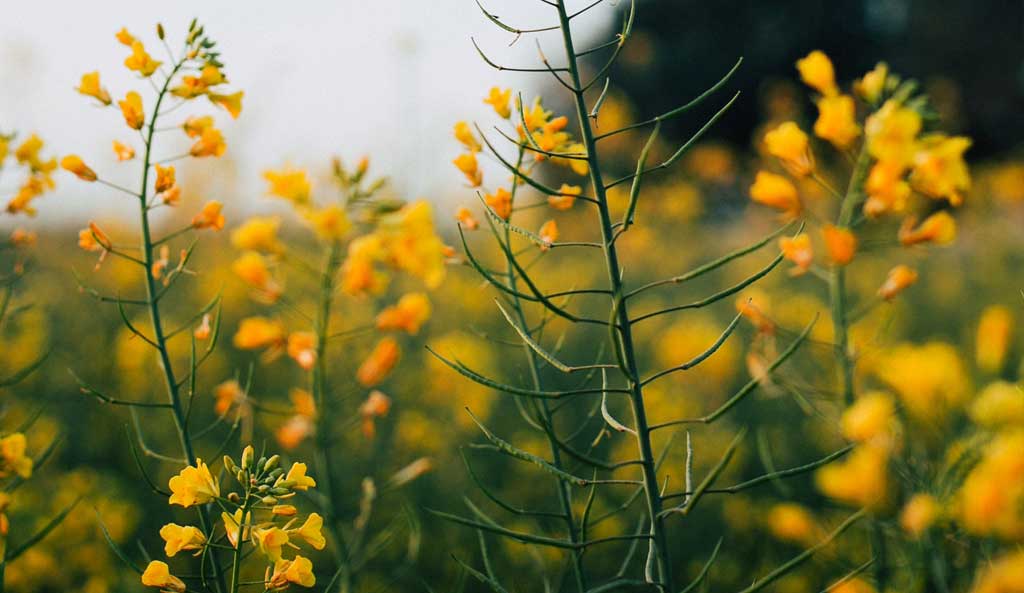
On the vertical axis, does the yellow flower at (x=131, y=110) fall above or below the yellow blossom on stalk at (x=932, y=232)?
above

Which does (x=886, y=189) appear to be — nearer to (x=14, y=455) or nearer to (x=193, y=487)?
(x=193, y=487)

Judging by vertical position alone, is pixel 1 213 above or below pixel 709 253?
above

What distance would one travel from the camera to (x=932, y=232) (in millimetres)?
1670

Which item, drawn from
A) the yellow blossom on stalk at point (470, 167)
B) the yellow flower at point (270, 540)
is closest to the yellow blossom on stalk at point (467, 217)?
the yellow blossom on stalk at point (470, 167)

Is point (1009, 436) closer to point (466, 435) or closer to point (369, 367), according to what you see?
point (369, 367)

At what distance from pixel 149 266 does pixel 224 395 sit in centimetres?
43

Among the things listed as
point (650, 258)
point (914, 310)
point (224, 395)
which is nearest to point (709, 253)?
point (650, 258)

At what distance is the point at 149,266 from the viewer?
59.6 inches

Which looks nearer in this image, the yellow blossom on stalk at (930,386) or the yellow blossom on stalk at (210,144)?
the yellow blossom on stalk at (930,386)

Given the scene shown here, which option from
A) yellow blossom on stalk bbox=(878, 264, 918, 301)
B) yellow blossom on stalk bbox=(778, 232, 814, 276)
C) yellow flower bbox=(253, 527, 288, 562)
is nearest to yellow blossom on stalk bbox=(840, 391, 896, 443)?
yellow blossom on stalk bbox=(778, 232, 814, 276)

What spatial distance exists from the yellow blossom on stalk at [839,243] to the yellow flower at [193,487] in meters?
1.21

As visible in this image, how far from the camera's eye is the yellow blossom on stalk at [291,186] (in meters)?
1.81

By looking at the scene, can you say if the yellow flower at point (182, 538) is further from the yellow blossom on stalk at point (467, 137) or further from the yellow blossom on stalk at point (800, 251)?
the yellow blossom on stalk at point (800, 251)

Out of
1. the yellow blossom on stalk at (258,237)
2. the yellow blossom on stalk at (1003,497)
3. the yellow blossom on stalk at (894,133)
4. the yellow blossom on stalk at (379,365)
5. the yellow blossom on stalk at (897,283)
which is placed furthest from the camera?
the yellow blossom on stalk at (379,365)
